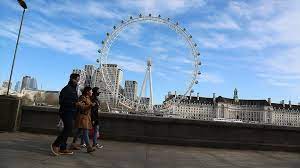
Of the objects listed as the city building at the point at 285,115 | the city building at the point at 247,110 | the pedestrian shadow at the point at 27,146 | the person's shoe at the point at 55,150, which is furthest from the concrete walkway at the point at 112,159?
the city building at the point at 285,115

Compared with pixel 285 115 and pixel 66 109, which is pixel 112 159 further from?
pixel 285 115

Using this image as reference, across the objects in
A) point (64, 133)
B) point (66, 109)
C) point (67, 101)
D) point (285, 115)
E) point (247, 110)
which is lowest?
point (64, 133)

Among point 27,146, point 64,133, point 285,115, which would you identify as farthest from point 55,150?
point 285,115

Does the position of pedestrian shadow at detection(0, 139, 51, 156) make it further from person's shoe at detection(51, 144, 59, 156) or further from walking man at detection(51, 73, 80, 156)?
walking man at detection(51, 73, 80, 156)

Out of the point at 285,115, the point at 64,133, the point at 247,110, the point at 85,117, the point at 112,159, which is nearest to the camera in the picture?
the point at 112,159

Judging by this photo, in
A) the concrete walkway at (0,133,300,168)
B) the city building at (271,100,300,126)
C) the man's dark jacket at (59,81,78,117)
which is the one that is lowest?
the concrete walkway at (0,133,300,168)

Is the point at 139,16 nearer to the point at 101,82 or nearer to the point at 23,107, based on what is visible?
the point at 101,82

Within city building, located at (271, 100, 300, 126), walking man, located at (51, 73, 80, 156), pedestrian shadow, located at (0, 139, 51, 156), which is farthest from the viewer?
city building, located at (271, 100, 300, 126)

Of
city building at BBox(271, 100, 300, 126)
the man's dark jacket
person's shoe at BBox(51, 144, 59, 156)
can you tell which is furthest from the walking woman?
city building at BBox(271, 100, 300, 126)

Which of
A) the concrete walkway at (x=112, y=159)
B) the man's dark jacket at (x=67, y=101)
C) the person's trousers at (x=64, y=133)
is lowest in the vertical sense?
the concrete walkway at (x=112, y=159)

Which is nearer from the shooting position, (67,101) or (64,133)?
(64,133)

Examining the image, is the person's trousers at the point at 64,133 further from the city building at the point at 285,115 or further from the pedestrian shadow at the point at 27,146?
the city building at the point at 285,115

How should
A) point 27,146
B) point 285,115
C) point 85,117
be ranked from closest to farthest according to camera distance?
1. point 85,117
2. point 27,146
3. point 285,115

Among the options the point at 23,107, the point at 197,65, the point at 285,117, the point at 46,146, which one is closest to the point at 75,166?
the point at 46,146
